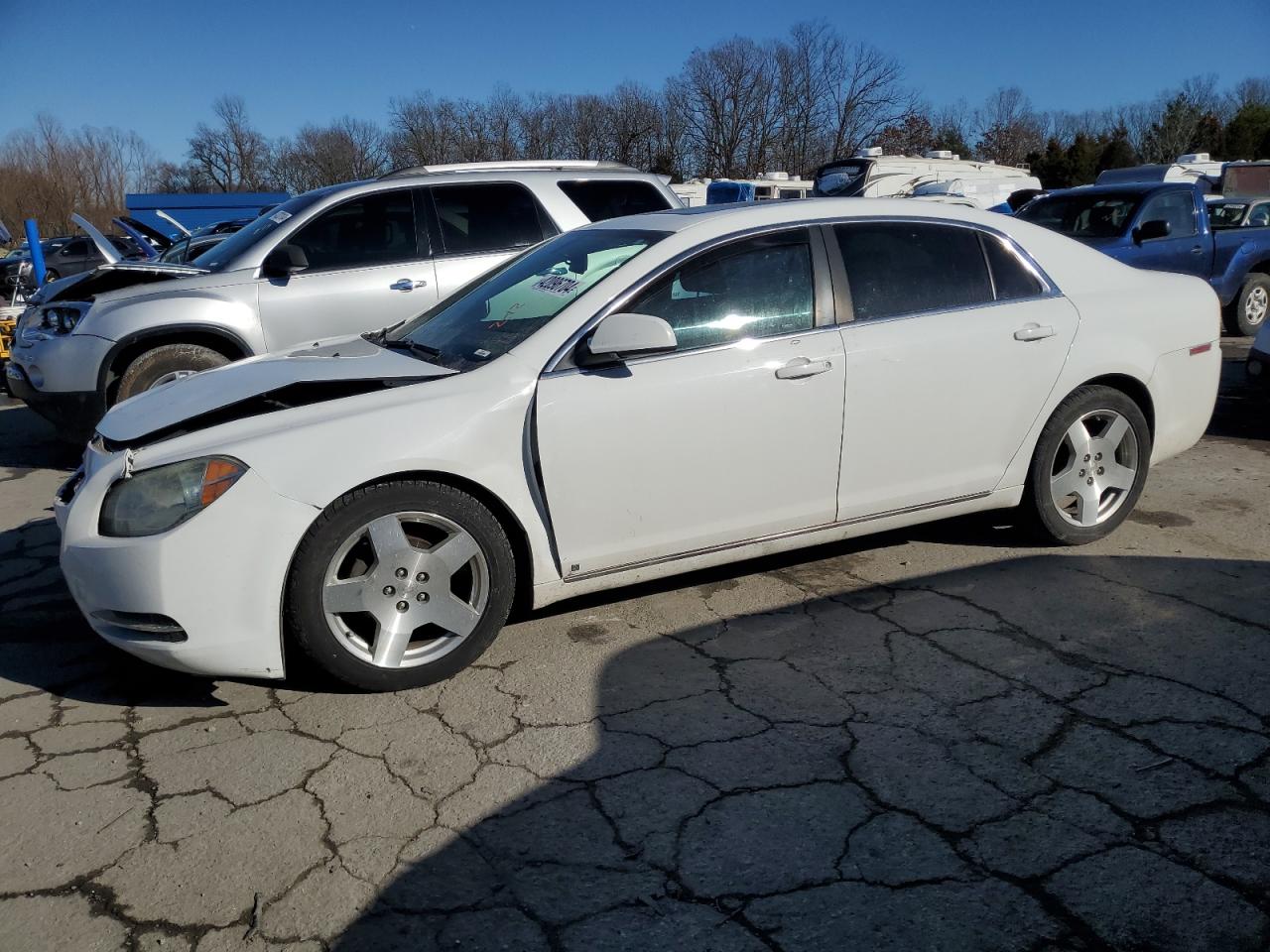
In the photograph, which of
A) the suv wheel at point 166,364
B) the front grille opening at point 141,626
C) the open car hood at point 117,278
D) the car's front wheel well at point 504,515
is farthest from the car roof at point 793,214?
the open car hood at point 117,278

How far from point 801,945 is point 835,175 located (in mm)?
18702

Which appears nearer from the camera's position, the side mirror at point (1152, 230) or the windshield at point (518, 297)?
the windshield at point (518, 297)

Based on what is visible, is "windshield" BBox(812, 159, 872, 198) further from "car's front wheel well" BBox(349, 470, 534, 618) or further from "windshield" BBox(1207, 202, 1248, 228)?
"car's front wheel well" BBox(349, 470, 534, 618)

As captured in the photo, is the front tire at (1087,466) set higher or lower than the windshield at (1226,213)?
lower

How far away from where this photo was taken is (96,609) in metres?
3.22

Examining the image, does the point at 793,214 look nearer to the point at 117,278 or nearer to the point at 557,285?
the point at 557,285

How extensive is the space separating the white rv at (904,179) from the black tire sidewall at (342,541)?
1538 centimetres

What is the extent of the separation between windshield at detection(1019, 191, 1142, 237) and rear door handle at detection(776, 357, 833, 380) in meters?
7.72

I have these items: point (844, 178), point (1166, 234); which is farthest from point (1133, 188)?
point (844, 178)

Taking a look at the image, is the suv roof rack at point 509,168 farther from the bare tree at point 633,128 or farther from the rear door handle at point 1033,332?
the bare tree at point 633,128

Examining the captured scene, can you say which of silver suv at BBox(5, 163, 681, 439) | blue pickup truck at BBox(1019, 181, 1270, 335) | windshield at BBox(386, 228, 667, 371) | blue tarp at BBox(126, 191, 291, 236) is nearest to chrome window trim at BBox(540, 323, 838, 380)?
windshield at BBox(386, 228, 667, 371)

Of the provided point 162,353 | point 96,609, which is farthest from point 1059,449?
point 162,353

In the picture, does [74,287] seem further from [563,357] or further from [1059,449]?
[1059,449]

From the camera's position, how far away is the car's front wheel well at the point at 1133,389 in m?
4.48
